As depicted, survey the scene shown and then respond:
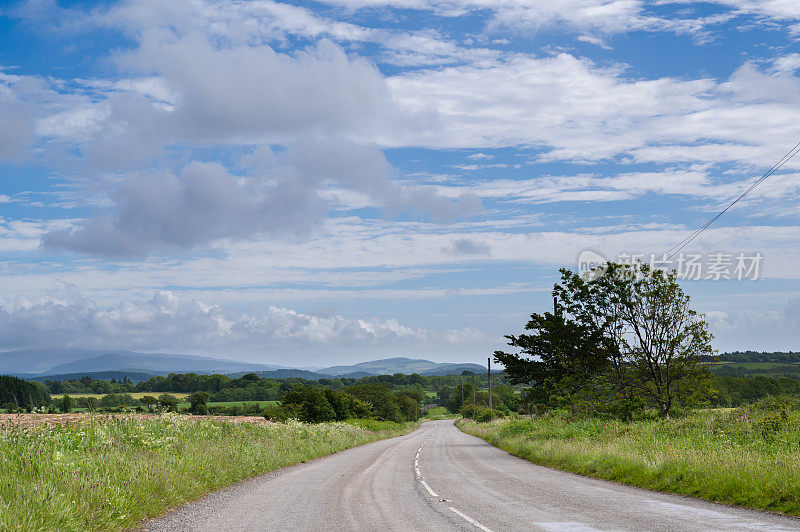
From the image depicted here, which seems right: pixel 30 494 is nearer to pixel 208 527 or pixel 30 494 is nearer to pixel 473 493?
pixel 208 527

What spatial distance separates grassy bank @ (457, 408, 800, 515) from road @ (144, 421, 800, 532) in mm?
766

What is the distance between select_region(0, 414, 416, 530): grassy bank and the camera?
9.06m

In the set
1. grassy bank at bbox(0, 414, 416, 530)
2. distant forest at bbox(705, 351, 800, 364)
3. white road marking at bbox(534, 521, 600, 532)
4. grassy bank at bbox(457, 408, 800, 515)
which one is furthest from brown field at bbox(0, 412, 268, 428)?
distant forest at bbox(705, 351, 800, 364)

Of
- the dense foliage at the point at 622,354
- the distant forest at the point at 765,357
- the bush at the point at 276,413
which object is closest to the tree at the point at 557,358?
the dense foliage at the point at 622,354

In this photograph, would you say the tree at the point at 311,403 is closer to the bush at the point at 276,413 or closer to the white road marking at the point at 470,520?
the bush at the point at 276,413

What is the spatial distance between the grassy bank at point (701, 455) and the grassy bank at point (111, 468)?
11.0 m

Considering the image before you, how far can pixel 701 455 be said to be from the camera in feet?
51.0

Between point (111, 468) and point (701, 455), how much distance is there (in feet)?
45.5

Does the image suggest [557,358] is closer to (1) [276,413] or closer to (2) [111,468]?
(2) [111,468]

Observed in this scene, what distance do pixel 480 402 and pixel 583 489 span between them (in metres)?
150

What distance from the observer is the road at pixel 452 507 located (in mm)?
10113

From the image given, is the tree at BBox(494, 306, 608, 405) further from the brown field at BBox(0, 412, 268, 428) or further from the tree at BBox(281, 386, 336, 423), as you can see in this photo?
the tree at BBox(281, 386, 336, 423)

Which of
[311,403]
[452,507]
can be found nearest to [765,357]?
[311,403]

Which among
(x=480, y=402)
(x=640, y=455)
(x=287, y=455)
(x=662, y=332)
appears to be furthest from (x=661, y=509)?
(x=480, y=402)
